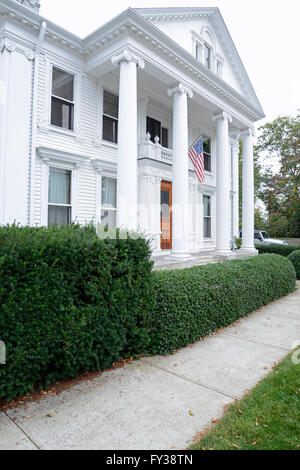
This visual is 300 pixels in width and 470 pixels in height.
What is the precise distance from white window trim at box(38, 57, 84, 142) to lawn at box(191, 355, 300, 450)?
8.13 m

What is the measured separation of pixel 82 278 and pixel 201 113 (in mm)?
12119

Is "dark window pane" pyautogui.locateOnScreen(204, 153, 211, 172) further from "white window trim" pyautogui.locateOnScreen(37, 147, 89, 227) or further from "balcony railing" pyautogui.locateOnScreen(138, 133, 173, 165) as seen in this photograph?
"white window trim" pyautogui.locateOnScreen(37, 147, 89, 227)

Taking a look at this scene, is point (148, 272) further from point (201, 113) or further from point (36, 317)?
point (201, 113)

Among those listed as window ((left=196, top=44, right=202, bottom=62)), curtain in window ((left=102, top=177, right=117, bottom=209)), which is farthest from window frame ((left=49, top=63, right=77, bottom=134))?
window ((left=196, top=44, right=202, bottom=62))

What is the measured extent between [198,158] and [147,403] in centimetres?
888

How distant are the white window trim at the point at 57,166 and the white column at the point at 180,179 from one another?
2.96 metres

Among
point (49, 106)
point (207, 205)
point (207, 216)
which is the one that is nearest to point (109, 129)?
point (49, 106)

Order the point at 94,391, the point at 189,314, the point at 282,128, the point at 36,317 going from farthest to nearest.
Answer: the point at 282,128
the point at 189,314
the point at 94,391
the point at 36,317

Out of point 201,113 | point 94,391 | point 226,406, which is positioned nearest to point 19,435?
point 94,391

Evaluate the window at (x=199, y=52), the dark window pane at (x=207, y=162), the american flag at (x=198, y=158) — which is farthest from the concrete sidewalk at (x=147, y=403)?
the dark window pane at (x=207, y=162)

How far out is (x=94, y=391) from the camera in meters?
3.56

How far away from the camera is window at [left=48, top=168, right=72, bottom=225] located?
8.77 meters

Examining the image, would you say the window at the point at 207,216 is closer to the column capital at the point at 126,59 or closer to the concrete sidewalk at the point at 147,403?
the column capital at the point at 126,59
